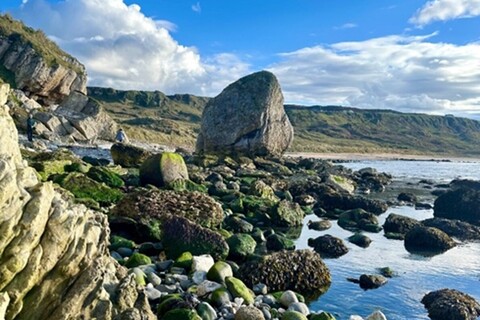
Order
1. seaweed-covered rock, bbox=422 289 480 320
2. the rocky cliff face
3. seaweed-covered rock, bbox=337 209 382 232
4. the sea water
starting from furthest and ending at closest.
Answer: seaweed-covered rock, bbox=337 209 382 232, the sea water, seaweed-covered rock, bbox=422 289 480 320, the rocky cliff face

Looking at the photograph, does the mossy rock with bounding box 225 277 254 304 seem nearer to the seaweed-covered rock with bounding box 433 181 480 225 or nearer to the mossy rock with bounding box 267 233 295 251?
the mossy rock with bounding box 267 233 295 251

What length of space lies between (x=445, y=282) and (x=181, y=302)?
954 cm

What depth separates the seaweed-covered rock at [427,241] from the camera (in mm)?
19788

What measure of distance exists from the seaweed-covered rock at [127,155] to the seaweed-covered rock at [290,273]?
21.0 meters

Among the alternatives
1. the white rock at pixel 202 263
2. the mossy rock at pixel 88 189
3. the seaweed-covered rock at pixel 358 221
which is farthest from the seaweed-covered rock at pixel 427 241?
the mossy rock at pixel 88 189

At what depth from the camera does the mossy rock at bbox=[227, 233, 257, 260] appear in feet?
49.1

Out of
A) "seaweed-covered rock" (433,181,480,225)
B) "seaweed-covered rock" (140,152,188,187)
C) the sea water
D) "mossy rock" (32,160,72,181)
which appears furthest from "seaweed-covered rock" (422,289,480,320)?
"seaweed-covered rock" (433,181,480,225)

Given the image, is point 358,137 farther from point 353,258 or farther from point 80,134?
point 353,258

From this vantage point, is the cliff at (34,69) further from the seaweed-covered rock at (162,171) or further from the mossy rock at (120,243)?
the mossy rock at (120,243)

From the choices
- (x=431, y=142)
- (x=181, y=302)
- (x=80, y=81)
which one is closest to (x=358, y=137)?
(x=431, y=142)

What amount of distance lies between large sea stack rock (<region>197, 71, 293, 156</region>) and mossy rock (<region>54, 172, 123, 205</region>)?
2935cm

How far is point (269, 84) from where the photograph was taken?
51438 millimetres

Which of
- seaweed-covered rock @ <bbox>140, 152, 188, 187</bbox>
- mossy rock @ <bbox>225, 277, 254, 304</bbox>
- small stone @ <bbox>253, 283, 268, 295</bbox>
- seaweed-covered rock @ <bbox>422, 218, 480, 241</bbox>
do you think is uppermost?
seaweed-covered rock @ <bbox>140, 152, 188, 187</bbox>

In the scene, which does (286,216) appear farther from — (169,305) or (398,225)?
(169,305)
